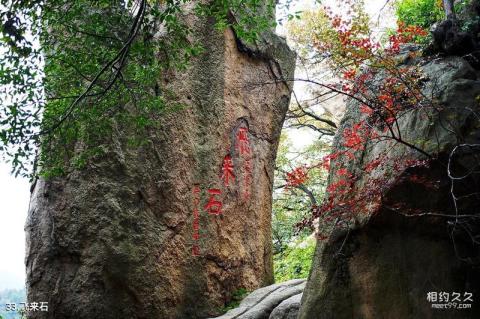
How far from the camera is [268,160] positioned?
937 centimetres

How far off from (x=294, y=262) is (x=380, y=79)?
8.45 meters

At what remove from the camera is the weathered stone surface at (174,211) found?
6.88 meters

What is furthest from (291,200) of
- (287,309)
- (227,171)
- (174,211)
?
(287,309)

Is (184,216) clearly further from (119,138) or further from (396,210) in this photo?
(396,210)

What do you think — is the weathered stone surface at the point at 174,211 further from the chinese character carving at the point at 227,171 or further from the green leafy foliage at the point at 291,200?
the green leafy foliage at the point at 291,200

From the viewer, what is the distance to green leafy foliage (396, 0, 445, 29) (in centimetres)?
948

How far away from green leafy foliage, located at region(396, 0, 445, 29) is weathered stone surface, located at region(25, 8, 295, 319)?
10.2 feet

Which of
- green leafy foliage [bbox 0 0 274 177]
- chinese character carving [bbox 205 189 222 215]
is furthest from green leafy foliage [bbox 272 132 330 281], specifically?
green leafy foliage [bbox 0 0 274 177]

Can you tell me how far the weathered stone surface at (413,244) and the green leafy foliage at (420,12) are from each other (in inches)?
215

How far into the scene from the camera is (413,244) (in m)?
4.26

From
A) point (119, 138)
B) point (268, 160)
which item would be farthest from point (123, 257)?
point (268, 160)

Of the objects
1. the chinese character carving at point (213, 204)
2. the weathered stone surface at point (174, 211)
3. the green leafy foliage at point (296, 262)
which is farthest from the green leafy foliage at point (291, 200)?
the chinese character carving at point (213, 204)

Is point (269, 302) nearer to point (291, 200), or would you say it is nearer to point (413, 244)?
point (413, 244)

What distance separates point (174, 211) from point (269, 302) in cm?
213
